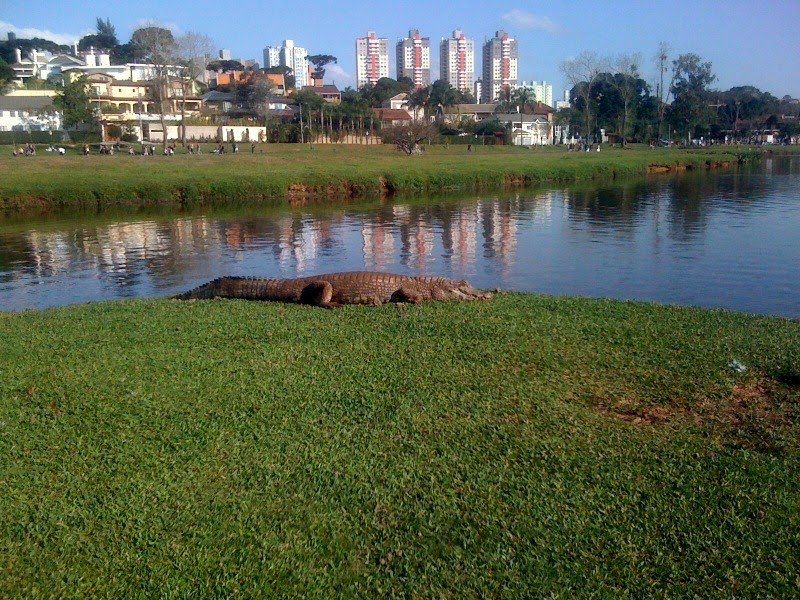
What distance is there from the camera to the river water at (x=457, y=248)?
41.7 ft

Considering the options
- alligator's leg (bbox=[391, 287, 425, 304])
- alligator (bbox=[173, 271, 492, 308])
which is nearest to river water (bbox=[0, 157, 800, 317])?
alligator (bbox=[173, 271, 492, 308])

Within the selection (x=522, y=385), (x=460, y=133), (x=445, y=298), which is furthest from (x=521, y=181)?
(x=460, y=133)

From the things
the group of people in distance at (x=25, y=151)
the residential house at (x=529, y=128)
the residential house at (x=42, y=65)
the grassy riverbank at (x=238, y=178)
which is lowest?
the grassy riverbank at (x=238, y=178)

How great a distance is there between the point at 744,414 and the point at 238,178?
85.8ft

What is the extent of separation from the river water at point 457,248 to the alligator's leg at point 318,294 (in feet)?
14.0

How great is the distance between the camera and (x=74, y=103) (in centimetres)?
5488

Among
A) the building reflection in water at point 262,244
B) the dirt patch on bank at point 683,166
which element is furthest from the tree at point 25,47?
the building reflection in water at point 262,244

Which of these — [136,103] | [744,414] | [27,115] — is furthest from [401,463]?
[136,103]

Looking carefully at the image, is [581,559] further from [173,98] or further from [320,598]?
[173,98]

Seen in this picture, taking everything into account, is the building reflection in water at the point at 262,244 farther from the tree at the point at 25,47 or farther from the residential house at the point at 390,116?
the tree at the point at 25,47

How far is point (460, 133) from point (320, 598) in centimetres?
7171

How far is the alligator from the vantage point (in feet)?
27.9

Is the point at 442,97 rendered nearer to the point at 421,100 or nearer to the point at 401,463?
the point at 421,100

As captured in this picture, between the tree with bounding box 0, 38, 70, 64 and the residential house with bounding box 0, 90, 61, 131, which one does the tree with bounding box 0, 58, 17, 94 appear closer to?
the residential house with bounding box 0, 90, 61, 131
